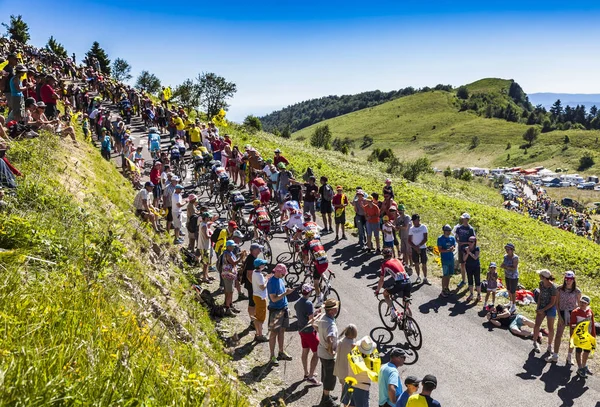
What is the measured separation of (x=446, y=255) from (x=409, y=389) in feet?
26.2

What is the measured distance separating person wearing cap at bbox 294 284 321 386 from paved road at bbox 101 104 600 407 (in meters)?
0.31

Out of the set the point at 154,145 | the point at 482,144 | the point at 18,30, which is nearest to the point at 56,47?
the point at 18,30

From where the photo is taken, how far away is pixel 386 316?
1268 cm

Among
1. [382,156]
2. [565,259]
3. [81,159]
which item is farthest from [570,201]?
[81,159]

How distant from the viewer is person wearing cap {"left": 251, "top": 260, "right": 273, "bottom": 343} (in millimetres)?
11078

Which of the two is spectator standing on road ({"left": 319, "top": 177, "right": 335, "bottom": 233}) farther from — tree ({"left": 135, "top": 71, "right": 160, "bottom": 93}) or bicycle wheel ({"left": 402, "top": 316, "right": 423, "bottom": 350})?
tree ({"left": 135, "top": 71, "right": 160, "bottom": 93})

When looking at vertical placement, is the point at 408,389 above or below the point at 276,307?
below

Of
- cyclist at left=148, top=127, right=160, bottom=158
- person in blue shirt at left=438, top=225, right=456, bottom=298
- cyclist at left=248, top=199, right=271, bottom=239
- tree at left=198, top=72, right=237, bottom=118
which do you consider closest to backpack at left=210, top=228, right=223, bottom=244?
cyclist at left=248, top=199, right=271, bottom=239

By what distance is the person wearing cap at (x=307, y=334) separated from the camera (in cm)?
993

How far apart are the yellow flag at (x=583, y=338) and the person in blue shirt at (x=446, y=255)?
14.5 feet

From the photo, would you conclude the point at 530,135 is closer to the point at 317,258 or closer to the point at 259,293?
the point at 317,258

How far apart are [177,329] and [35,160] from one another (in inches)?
271

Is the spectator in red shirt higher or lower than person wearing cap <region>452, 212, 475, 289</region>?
higher

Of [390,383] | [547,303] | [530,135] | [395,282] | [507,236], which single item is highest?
[530,135]
